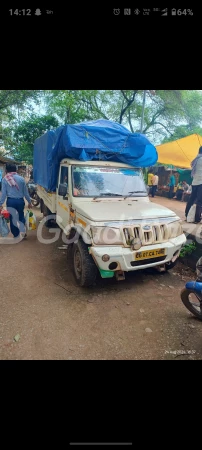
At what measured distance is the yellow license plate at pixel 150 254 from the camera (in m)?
3.19

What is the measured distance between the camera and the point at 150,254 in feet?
10.8

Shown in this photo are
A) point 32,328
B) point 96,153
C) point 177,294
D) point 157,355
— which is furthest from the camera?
point 96,153

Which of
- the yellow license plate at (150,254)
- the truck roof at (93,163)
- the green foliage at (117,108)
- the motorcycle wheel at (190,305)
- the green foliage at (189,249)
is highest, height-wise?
the green foliage at (117,108)

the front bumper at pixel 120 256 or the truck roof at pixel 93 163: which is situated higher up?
the truck roof at pixel 93 163

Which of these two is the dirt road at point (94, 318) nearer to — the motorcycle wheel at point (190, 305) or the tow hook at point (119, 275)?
the motorcycle wheel at point (190, 305)

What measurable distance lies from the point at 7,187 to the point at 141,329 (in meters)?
4.31

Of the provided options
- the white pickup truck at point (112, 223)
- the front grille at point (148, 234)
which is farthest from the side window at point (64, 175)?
the front grille at point (148, 234)

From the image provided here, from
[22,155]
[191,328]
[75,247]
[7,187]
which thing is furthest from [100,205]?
[22,155]

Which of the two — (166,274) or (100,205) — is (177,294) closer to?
(166,274)

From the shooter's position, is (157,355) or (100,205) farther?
(100,205)

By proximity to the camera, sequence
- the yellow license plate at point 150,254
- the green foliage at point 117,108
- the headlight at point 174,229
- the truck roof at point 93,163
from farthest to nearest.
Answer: the green foliage at point 117,108
the truck roof at point 93,163
the headlight at point 174,229
the yellow license plate at point 150,254

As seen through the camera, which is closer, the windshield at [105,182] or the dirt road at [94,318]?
the dirt road at [94,318]

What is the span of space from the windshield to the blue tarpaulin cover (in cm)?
31

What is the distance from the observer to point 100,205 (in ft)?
12.3
